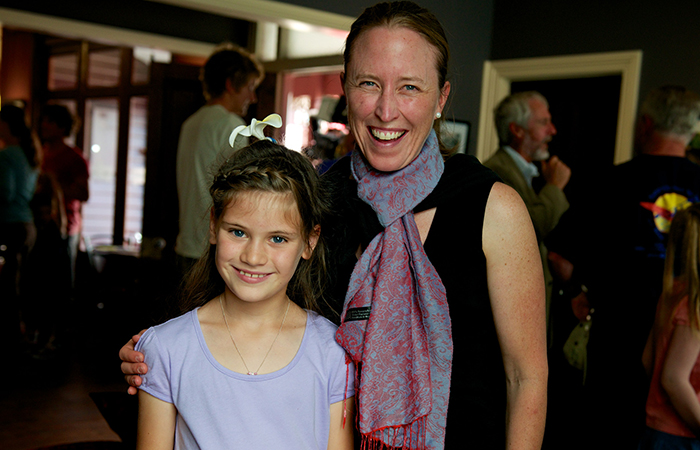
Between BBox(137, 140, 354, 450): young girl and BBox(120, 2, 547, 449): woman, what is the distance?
8cm

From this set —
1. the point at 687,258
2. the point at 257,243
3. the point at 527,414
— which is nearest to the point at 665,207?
the point at 687,258

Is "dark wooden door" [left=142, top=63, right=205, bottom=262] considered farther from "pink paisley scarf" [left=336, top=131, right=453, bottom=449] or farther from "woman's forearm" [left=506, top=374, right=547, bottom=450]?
"woman's forearm" [left=506, top=374, right=547, bottom=450]

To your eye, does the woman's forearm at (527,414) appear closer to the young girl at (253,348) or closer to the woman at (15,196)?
the young girl at (253,348)

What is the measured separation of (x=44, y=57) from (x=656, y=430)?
8.44 metres

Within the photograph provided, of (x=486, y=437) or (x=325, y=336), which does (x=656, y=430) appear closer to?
(x=486, y=437)

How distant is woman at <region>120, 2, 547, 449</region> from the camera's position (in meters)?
1.26

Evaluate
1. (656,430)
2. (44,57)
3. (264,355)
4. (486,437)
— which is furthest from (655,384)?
(44,57)

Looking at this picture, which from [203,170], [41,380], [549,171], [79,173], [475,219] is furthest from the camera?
[79,173]

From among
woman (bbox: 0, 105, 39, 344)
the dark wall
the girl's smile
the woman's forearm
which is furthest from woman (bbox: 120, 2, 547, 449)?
woman (bbox: 0, 105, 39, 344)

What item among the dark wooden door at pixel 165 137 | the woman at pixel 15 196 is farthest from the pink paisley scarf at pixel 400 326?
the woman at pixel 15 196

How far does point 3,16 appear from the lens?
521cm

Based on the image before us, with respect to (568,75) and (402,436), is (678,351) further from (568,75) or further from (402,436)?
(568,75)

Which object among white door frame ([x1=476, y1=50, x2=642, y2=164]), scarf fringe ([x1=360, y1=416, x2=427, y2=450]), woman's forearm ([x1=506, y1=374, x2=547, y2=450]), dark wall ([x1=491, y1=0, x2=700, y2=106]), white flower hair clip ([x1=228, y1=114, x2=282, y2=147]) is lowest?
scarf fringe ([x1=360, y1=416, x2=427, y2=450])

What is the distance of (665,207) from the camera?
2.57m
